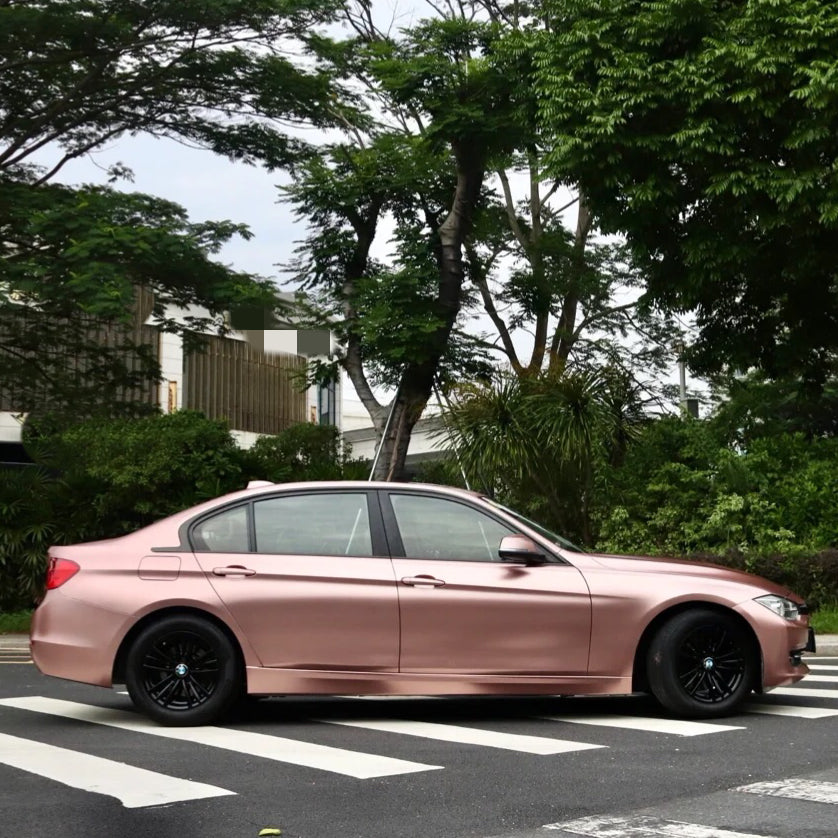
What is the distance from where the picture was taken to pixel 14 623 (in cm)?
1964

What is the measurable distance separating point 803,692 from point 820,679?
1144 mm

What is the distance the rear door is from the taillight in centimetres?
81

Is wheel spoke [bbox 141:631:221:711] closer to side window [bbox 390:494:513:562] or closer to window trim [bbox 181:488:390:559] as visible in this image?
window trim [bbox 181:488:390:559]

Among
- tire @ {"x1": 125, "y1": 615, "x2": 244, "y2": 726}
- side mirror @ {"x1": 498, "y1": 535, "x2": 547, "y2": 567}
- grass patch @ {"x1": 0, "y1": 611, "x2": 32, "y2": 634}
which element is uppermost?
side mirror @ {"x1": 498, "y1": 535, "x2": 547, "y2": 567}

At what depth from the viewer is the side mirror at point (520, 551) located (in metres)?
8.73

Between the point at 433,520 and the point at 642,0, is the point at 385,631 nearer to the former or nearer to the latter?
the point at 433,520

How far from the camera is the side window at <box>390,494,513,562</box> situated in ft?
29.6

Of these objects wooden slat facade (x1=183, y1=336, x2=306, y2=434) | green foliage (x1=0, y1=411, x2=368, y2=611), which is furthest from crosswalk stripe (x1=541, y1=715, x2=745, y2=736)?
wooden slat facade (x1=183, y1=336, x2=306, y2=434)

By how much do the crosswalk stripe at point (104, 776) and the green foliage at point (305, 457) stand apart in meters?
14.9

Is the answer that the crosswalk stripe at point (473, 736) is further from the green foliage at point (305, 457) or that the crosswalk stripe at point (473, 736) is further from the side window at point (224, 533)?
the green foliage at point (305, 457)

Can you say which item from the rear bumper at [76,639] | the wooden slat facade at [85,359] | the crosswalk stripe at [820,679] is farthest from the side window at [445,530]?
the wooden slat facade at [85,359]

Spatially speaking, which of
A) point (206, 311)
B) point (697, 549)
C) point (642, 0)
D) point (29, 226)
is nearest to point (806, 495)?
point (697, 549)

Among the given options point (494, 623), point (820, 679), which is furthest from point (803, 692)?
point (494, 623)

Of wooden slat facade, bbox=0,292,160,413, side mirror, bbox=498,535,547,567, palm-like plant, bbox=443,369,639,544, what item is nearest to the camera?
side mirror, bbox=498,535,547,567
